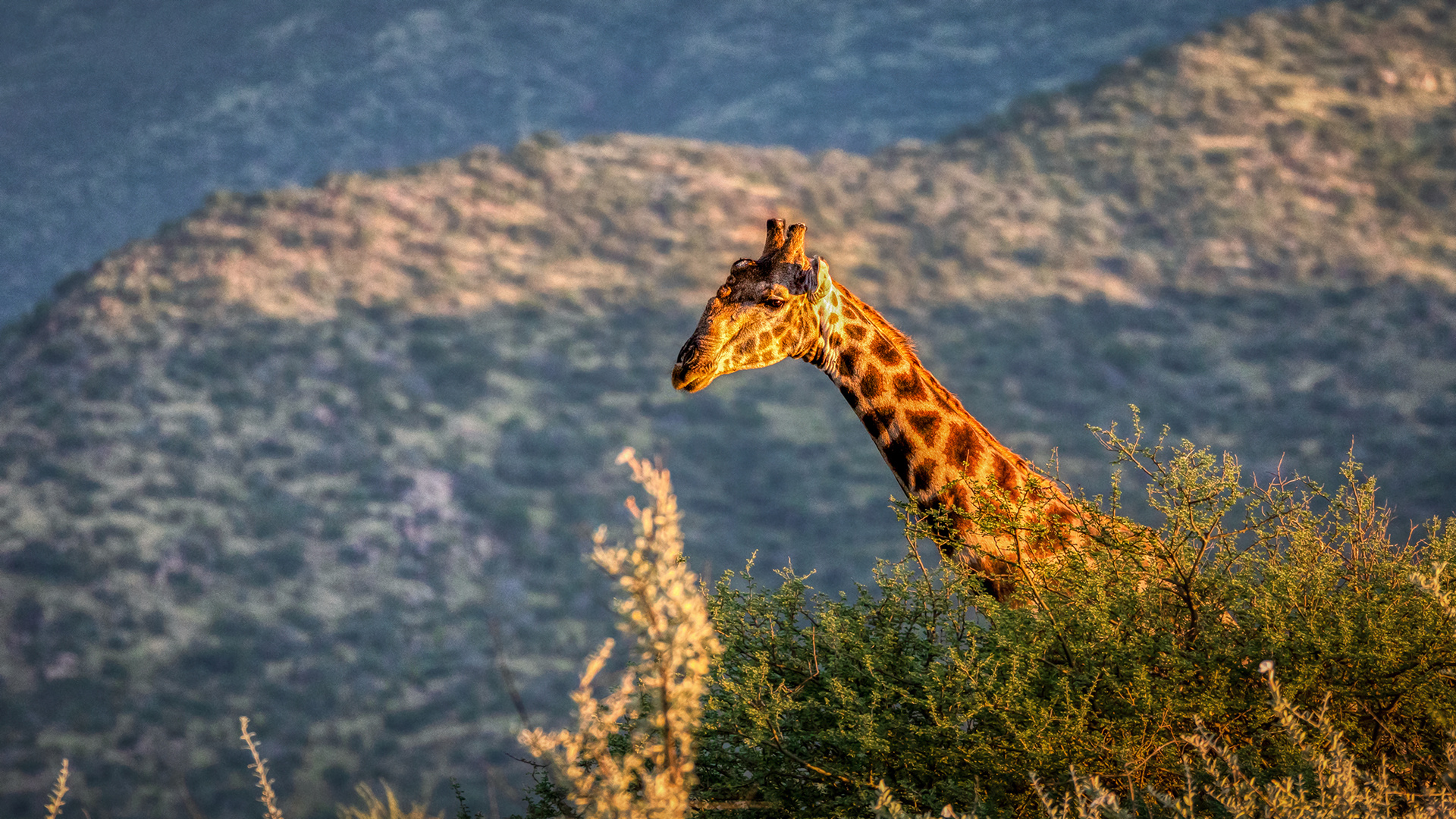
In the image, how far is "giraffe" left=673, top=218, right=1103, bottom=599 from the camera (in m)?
5.32

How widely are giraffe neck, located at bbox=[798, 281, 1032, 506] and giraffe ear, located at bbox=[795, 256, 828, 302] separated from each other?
21 centimetres

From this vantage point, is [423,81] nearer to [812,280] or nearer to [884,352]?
[884,352]

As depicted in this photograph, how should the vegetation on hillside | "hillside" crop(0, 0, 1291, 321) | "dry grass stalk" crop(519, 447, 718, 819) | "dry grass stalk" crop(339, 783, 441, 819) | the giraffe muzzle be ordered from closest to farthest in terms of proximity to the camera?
"dry grass stalk" crop(519, 447, 718, 819) → "dry grass stalk" crop(339, 783, 441, 819) → the vegetation on hillside → the giraffe muzzle → "hillside" crop(0, 0, 1291, 321)

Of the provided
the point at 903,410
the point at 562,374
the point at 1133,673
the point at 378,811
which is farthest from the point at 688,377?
the point at 562,374

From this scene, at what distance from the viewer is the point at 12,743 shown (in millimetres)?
34000

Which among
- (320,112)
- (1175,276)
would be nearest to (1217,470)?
(1175,276)

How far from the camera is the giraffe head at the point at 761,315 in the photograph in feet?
17.2

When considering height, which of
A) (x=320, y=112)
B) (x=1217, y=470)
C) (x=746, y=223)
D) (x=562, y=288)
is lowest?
(x=1217, y=470)

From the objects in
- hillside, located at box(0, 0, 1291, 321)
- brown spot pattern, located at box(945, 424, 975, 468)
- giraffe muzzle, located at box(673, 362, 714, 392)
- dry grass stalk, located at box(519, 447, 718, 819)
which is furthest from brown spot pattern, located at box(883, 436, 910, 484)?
hillside, located at box(0, 0, 1291, 321)

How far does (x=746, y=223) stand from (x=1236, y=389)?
27949 millimetres

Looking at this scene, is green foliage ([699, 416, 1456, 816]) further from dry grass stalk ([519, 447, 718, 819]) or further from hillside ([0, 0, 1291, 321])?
hillside ([0, 0, 1291, 321])

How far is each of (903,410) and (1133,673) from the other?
1882mm

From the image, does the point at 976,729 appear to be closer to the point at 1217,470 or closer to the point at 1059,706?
the point at 1059,706

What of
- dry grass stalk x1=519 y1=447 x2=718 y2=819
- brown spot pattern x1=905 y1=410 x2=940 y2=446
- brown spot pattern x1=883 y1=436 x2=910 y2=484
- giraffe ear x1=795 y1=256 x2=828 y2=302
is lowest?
dry grass stalk x1=519 y1=447 x2=718 y2=819
